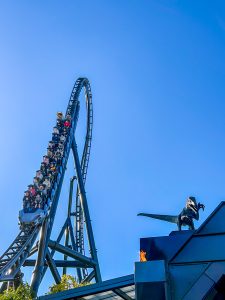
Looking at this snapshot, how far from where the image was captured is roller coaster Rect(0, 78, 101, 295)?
1611cm

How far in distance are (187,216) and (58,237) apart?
14.4 meters

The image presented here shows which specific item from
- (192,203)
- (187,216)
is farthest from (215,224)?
(192,203)

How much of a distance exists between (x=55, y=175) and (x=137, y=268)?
47.9 ft

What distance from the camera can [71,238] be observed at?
2325cm

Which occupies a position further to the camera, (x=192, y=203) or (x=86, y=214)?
(x=86, y=214)

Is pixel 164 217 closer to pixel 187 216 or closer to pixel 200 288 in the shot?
pixel 187 216

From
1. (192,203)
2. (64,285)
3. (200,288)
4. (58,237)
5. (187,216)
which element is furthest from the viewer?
(58,237)

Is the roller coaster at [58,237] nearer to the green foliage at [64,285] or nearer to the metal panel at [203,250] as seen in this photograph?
the green foliage at [64,285]

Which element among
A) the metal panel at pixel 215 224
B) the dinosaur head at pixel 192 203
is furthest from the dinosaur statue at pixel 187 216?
the metal panel at pixel 215 224

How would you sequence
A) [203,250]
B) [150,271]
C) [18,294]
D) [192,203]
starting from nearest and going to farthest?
1. [150,271]
2. [203,250]
3. [192,203]
4. [18,294]

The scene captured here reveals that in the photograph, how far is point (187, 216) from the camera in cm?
994

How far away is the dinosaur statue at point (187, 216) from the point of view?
9898 mm

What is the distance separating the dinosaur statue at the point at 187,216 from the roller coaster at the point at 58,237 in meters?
7.19

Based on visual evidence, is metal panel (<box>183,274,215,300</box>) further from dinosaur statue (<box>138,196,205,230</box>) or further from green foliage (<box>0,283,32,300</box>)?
green foliage (<box>0,283,32,300</box>)
